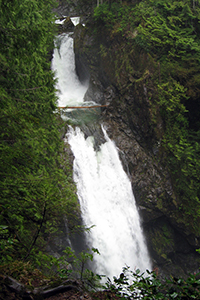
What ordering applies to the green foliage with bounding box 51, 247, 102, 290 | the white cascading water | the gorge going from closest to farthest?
the green foliage with bounding box 51, 247, 102, 290, the white cascading water, the gorge

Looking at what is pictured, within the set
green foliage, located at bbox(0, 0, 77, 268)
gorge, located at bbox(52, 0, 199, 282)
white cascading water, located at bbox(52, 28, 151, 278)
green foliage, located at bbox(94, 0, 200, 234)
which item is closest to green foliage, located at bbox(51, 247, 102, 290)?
green foliage, located at bbox(0, 0, 77, 268)

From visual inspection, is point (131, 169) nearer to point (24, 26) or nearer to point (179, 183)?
point (179, 183)

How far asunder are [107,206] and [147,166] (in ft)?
12.5

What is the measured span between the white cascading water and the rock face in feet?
2.47

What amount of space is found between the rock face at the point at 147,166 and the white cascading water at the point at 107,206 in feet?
2.47

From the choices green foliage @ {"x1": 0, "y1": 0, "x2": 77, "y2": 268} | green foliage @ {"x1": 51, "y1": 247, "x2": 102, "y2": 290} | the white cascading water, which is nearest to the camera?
green foliage @ {"x1": 51, "y1": 247, "x2": 102, "y2": 290}

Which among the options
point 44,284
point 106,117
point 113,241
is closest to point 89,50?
point 106,117

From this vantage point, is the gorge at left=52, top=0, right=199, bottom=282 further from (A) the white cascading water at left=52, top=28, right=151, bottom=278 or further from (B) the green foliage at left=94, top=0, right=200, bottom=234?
(A) the white cascading water at left=52, top=28, right=151, bottom=278

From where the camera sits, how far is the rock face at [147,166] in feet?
40.5

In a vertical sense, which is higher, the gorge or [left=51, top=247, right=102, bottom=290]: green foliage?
the gorge

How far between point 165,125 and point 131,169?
134 inches

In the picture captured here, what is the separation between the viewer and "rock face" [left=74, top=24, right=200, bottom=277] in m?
12.4

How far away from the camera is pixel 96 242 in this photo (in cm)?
958

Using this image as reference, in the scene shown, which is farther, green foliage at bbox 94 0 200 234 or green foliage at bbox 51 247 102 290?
green foliage at bbox 94 0 200 234
